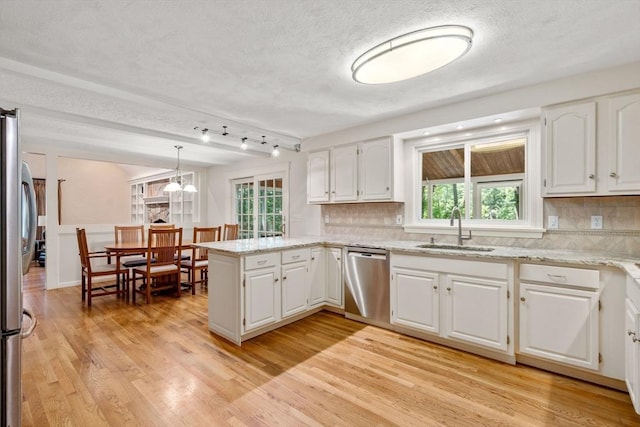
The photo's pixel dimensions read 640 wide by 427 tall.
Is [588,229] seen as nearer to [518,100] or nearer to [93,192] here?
[518,100]

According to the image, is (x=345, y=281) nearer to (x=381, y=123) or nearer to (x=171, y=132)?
(x=381, y=123)

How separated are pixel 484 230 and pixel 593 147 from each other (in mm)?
1088

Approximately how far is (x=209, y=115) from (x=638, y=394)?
12.8 ft

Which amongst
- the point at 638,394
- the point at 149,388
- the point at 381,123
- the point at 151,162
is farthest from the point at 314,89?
the point at 151,162

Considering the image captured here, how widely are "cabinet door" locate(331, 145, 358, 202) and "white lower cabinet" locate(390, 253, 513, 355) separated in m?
1.04

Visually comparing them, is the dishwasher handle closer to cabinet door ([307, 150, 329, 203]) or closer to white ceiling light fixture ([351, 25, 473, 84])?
cabinet door ([307, 150, 329, 203])

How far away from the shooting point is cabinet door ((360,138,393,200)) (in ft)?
11.5

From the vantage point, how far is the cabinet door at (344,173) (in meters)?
3.75

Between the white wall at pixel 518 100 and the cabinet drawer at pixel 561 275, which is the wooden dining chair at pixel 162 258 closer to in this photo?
the white wall at pixel 518 100

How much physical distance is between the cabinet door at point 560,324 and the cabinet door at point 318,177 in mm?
2381

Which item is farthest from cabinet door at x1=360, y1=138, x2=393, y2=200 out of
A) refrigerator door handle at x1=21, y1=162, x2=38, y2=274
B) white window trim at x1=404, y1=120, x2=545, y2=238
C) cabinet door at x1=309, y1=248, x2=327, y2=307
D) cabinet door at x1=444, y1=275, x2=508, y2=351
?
refrigerator door handle at x1=21, y1=162, x2=38, y2=274

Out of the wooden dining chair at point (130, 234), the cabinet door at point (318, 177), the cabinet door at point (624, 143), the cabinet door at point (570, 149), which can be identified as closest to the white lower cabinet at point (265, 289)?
the cabinet door at point (318, 177)

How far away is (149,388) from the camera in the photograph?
82.7 inches

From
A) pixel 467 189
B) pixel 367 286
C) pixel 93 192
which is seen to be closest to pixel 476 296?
pixel 367 286
